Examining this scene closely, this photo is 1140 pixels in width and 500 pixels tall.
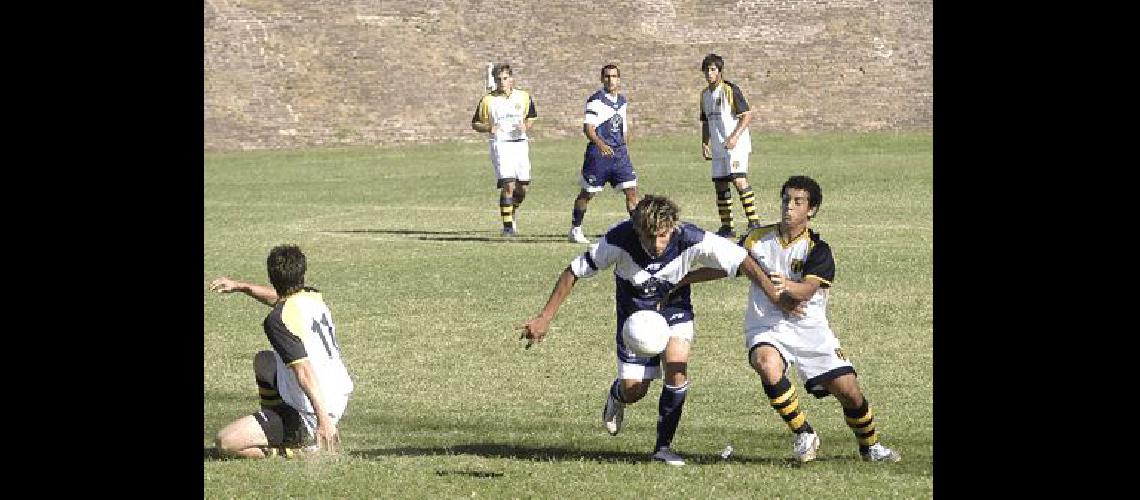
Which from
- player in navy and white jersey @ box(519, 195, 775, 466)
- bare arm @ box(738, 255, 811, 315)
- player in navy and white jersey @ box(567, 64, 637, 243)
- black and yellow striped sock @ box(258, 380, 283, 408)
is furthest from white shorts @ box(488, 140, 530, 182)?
bare arm @ box(738, 255, 811, 315)

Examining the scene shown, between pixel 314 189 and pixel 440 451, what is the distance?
978 inches

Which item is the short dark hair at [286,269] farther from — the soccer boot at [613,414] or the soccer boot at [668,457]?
the soccer boot at [668,457]

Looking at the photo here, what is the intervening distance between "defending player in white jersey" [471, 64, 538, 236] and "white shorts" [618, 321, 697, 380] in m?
13.4

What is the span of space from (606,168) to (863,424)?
12069 mm

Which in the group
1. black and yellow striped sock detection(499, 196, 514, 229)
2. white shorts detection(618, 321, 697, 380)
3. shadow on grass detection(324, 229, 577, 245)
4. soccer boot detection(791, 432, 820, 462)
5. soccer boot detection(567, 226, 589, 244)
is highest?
white shorts detection(618, 321, 697, 380)

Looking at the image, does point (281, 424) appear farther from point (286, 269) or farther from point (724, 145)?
point (724, 145)

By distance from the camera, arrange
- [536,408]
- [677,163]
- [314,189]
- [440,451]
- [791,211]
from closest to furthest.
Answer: [791,211] < [440,451] < [536,408] < [314,189] < [677,163]

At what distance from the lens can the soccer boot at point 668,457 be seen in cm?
1047

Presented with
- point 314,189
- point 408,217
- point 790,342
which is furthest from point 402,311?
point 314,189

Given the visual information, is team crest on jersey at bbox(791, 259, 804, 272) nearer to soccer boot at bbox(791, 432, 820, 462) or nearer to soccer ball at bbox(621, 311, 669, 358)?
soccer ball at bbox(621, 311, 669, 358)

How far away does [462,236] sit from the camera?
963 inches

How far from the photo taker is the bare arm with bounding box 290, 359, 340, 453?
9.83m

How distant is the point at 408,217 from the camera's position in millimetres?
28188
